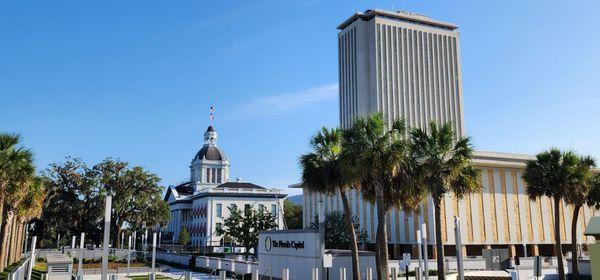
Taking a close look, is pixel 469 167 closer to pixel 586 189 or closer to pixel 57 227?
pixel 586 189

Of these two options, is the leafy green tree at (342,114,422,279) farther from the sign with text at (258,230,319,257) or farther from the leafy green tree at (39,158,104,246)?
the leafy green tree at (39,158,104,246)

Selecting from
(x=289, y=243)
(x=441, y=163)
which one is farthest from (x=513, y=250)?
(x=441, y=163)

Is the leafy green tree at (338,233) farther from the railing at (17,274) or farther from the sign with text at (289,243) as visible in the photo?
the railing at (17,274)

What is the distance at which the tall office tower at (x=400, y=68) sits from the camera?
→ 127m

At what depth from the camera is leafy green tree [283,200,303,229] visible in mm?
112137

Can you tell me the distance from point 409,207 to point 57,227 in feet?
184

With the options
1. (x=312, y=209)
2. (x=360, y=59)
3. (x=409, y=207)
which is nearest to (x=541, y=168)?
(x=409, y=207)

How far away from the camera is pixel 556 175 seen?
33188 millimetres

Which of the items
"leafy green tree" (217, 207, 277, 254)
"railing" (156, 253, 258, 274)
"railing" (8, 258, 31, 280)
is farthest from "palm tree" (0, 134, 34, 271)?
"leafy green tree" (217, 207, 277, 254)

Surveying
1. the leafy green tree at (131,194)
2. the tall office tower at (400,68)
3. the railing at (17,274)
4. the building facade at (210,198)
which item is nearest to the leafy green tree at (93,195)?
the leafy green tree at (131,194)

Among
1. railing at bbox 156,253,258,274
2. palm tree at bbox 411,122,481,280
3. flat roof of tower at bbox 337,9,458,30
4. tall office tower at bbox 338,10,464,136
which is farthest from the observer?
flat roof of tower at bbox 337,9,458,30

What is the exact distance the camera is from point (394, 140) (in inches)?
1091

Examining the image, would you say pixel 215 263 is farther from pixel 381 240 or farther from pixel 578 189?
pixel 578 189

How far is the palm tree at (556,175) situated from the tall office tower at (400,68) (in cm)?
8904
